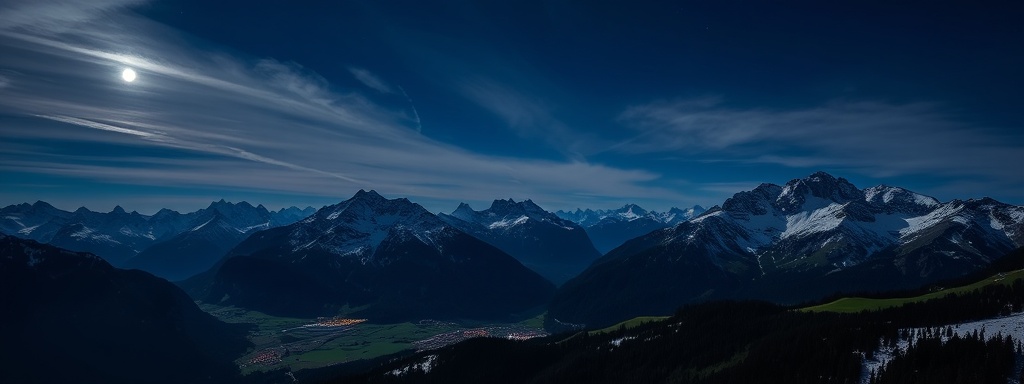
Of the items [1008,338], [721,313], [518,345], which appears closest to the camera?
[1008,338]

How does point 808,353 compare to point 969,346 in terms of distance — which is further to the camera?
point 808,353

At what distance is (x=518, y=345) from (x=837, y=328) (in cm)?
11014

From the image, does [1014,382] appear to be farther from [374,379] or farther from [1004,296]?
[374,379]

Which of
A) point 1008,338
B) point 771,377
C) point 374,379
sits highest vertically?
point 1008,338

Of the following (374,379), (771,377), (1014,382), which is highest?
(1014,382)

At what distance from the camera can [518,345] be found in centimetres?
18462

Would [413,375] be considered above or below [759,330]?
below

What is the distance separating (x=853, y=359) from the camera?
81125 mm

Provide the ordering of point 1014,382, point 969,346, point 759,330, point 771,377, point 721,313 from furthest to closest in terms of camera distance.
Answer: point 721,313 < point 759,330 < point 771,377 < point 969,346 < point 1014,382

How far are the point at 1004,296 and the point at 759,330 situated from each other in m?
50.0

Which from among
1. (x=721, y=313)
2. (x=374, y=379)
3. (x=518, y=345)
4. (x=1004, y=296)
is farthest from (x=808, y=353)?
(x=374, y=379)

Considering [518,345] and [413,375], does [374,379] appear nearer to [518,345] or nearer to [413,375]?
[413,375]

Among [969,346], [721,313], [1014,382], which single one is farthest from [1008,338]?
[721,313]

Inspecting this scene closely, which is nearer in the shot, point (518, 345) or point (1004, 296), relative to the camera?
point (1004, 296)
